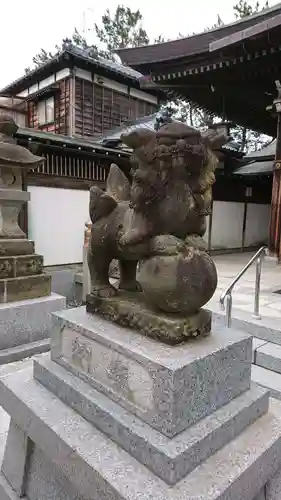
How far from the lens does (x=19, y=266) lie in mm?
3568

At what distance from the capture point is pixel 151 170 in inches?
54.1

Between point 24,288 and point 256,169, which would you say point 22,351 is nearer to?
point 24,288

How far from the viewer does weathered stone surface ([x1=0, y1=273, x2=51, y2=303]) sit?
3.41 metres

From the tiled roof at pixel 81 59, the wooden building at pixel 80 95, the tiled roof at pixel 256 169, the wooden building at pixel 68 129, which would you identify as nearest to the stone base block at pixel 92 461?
the wooden building at pixel 68 129

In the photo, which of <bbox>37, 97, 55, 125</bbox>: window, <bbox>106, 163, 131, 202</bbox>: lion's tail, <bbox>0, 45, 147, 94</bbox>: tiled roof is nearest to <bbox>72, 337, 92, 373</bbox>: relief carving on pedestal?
<bbox>106, 163, 131, 202</bbox>: lion's tail

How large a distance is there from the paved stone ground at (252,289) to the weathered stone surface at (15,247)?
2214 mm

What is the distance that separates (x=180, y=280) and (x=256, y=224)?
1028 cm

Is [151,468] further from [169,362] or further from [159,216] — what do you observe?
[159,216]

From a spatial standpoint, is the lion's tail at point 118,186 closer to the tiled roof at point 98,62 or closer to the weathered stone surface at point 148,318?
the weathered stone surface at point 148,318

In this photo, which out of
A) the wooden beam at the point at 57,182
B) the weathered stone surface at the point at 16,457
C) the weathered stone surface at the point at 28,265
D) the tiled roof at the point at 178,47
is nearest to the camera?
the weathered stone surface at the point at 16,457

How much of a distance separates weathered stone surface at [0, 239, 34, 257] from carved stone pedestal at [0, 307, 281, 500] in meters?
1.95

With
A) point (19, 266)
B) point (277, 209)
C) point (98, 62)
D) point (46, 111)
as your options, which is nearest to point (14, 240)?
point (19, 266)

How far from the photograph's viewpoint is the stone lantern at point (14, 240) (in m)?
3.47

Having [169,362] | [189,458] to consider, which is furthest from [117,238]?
[189,458]
